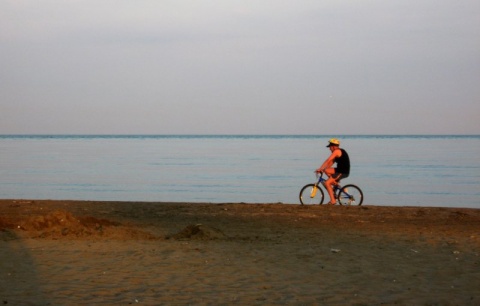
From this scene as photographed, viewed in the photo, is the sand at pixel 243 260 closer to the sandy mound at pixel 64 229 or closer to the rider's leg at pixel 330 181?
the sandy mound at pixel 64 229

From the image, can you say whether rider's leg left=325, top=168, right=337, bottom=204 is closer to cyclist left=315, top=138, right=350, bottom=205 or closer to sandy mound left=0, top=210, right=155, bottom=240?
cyclist left=315, top=138, right=350, bottom=205

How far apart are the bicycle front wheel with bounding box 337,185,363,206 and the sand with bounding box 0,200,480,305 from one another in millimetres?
1934

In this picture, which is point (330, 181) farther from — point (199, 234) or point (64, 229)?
point (64, 229)

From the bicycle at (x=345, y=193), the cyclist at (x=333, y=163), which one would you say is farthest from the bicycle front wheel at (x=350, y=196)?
the cyclist at (x=333, y=163)

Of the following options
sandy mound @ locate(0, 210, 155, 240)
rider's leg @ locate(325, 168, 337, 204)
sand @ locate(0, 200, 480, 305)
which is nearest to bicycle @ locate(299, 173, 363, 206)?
rider's leg @ locate(325, 168, 337, 204)

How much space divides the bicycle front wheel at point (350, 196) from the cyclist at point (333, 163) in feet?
0.92

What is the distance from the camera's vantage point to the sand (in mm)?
8008

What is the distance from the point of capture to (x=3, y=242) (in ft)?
39.0

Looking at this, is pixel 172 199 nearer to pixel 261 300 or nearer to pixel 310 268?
pixel 310 268

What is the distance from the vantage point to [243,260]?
10336 mm

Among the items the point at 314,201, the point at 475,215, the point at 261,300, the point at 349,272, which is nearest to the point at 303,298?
the point at 261,300

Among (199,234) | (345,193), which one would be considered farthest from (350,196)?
(199,234)

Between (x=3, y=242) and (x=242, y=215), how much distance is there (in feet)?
21.3

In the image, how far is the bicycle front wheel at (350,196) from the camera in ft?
61.6
